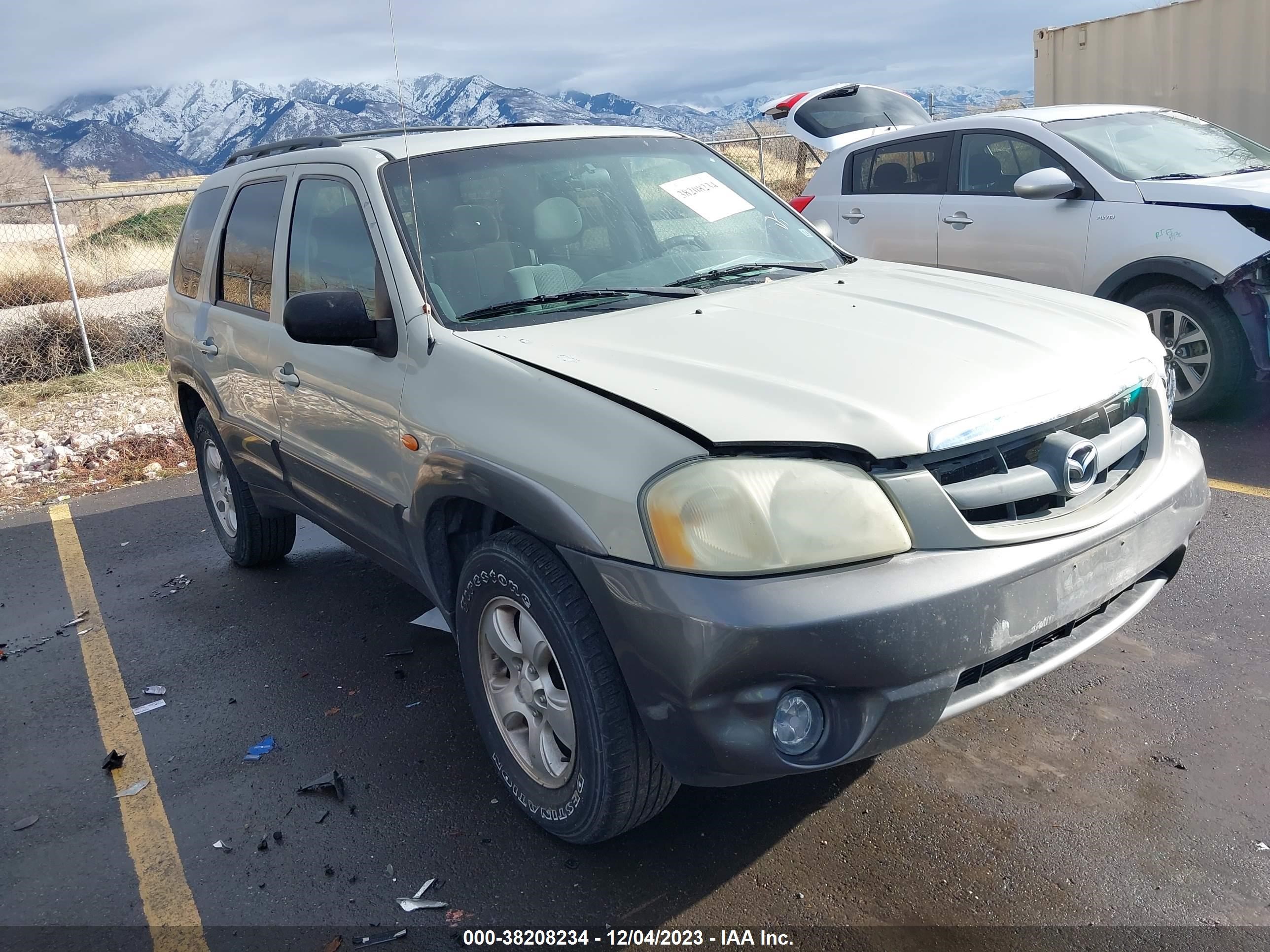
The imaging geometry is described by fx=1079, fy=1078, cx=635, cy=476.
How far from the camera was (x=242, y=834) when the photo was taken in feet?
10.6

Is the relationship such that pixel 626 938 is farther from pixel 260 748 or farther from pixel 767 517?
pixel 260 748

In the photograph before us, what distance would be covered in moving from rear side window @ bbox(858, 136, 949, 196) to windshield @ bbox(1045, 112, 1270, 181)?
0.81 meters

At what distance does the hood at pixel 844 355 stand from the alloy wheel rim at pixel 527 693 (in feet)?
2.34

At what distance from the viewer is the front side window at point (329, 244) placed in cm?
357

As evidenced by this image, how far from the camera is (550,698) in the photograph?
2.84 metres

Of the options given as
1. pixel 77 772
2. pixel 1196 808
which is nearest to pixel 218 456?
pixel 77 772

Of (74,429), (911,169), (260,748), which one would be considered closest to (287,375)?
(260,748)

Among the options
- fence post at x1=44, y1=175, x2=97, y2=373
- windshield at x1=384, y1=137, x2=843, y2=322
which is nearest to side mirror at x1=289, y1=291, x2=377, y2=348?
windshield at x1=384, y1=137, x2=843, y2=322

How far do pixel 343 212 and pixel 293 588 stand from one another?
223cm

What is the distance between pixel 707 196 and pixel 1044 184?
3089 mm

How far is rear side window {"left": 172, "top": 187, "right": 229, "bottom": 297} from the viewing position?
5.00 meters

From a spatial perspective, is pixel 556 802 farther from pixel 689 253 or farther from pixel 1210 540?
pixel 1210 540

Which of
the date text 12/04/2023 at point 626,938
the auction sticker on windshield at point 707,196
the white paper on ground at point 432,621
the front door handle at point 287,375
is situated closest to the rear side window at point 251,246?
the front door handle at point 287,375

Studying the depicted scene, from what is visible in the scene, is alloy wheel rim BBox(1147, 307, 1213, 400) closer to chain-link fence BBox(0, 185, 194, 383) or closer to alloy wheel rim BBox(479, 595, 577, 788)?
alloy wheel rim BBox(479, 595, 577, 788)
